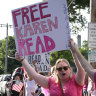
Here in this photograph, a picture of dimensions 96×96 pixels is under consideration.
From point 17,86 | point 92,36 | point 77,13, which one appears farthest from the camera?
point 77,13

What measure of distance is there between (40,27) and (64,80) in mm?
872

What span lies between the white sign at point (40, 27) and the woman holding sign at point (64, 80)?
12.0 inches

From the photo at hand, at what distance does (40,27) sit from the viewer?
16.1 feet

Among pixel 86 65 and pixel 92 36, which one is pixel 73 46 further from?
pixel 92 36

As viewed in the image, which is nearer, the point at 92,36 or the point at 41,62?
the point at 92,36

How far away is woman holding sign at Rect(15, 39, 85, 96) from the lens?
171 inches

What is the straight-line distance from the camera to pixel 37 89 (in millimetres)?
8852

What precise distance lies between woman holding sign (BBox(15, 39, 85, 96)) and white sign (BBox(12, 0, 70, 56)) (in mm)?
305

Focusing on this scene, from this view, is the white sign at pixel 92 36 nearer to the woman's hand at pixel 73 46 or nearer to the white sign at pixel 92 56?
Answer: the white sign at pixel 92 56

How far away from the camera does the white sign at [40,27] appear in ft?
15.6

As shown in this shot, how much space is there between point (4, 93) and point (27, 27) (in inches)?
486

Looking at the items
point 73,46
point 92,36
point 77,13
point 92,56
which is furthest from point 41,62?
point 77,13

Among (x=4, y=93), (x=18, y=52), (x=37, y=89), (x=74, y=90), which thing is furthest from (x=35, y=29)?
(x=4, y=93)

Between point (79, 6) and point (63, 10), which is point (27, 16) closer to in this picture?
point (63, 10)
